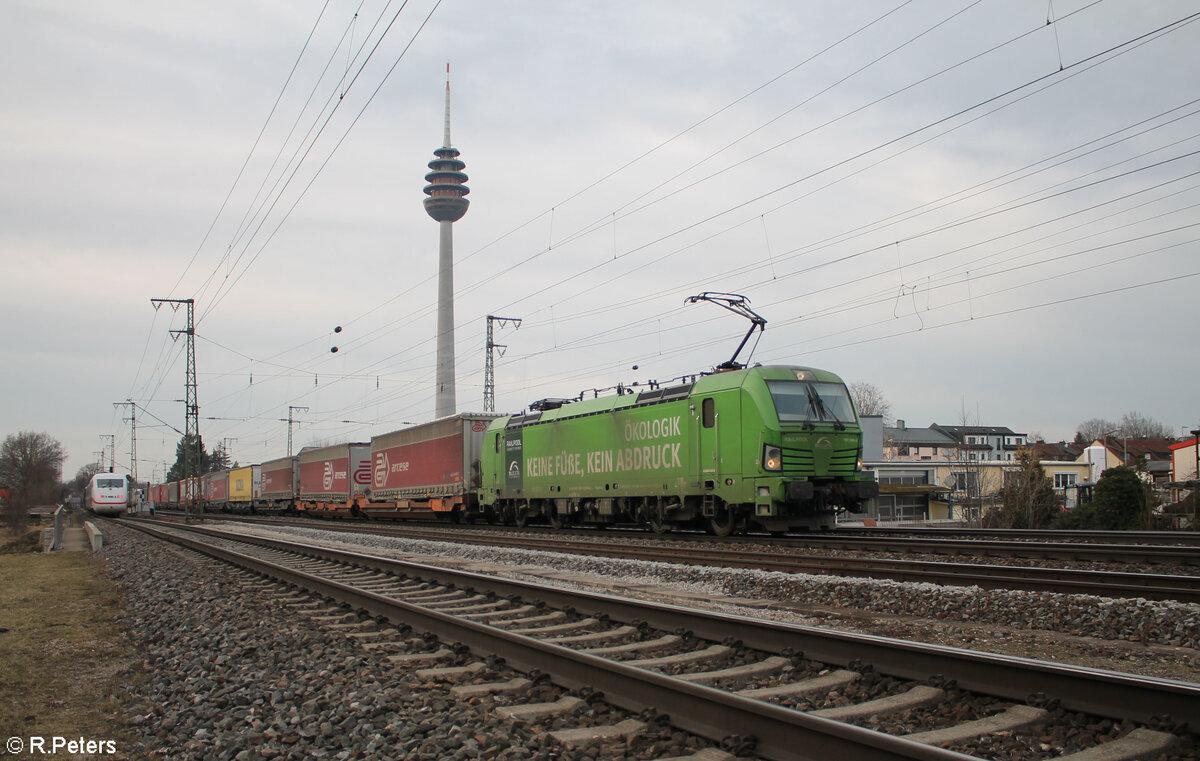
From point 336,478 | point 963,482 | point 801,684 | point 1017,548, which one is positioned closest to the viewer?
point 801,684

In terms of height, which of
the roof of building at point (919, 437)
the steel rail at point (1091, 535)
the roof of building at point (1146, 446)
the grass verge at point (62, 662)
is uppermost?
the roof of building at point (919, 437)

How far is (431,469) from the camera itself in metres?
31.4

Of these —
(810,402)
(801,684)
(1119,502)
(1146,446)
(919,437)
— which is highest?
(919,437)

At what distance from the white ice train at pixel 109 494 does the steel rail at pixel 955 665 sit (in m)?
55.4

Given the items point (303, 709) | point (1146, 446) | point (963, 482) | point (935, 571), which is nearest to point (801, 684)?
point (303, 709)

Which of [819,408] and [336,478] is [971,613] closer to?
[819,408]

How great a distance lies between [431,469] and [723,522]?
1640cm

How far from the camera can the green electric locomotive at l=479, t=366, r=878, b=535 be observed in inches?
622

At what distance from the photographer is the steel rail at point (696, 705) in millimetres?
3740

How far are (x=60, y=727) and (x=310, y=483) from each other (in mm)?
41873

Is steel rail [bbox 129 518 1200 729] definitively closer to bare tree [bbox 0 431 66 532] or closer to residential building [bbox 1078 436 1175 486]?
residential building [bbox 1078 436 1175 486]

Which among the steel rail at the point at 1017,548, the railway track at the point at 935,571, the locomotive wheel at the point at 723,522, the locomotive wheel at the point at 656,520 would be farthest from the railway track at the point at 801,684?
the locomotive wheel at the point at 656,520

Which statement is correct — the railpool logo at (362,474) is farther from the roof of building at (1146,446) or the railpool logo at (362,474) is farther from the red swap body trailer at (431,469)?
the roof of building at (1146,446)

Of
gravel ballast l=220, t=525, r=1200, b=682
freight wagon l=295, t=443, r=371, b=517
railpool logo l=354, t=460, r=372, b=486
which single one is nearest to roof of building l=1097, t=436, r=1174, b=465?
railpool logo l=354, t=460, r=372, b=486
